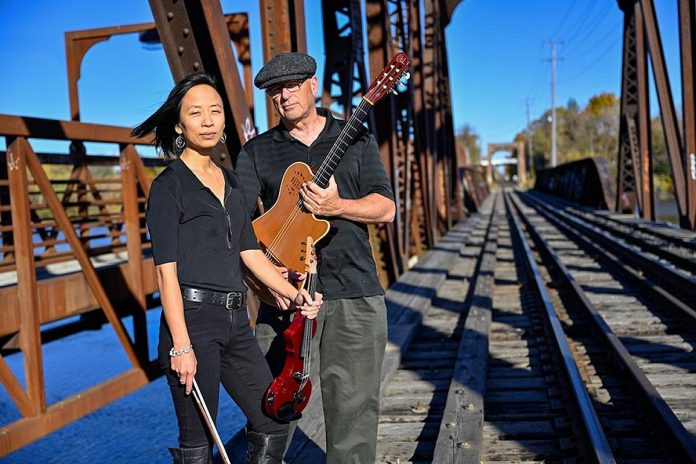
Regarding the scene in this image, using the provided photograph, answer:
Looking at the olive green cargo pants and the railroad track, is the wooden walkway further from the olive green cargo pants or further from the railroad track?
the olive green cargo pants

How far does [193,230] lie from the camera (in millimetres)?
2137

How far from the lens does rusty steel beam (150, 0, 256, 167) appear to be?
338 cm

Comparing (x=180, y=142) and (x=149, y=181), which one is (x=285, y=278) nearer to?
(x=180, y=142)

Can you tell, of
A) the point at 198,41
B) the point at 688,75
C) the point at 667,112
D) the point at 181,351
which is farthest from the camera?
the point at 667,112

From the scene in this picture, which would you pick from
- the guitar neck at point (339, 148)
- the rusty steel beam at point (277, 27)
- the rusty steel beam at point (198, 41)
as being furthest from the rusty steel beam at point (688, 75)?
the guitar neck at point (339, 148)

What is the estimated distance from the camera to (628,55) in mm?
16625

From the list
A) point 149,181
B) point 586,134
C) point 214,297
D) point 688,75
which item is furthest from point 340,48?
point 586,134

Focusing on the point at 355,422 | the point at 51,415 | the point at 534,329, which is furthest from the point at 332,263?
the point at 534,329

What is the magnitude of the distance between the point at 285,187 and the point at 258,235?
0.21m

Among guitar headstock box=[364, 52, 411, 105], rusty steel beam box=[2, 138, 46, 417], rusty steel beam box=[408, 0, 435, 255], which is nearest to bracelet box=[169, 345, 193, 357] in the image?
guitar headstock box=[364, 52, 411, 105]

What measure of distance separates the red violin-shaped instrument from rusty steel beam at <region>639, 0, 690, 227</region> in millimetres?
12061

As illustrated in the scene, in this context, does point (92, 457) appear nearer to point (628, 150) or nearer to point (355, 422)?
point (355, 422)

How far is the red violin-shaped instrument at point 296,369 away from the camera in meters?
2.36

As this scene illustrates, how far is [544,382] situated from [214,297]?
347 cm
